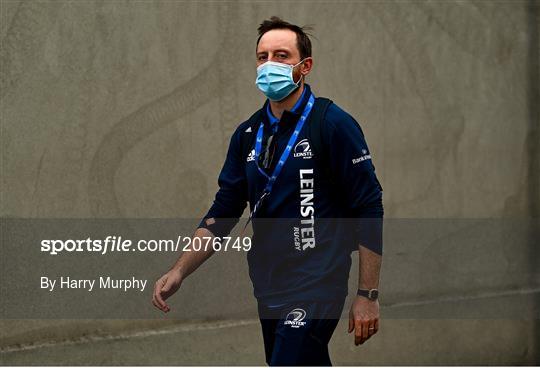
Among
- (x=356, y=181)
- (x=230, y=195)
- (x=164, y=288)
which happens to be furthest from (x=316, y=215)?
(x=164, y=288)

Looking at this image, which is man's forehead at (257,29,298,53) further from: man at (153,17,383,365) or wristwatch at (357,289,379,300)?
wristwatch at (357,289,379,300)

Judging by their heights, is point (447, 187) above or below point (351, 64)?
below

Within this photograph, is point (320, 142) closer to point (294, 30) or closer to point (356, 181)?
point (356, 181)

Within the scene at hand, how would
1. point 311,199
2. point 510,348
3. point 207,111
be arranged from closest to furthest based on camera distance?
point 311,199
point 207,111
point 510,348

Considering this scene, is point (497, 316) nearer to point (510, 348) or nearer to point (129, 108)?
point (510, 348)

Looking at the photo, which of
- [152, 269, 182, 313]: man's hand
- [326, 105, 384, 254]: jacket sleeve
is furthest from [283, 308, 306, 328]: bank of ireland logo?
[152, 269, 182, 313]: man's hand

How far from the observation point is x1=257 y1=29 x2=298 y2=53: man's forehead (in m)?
4.14

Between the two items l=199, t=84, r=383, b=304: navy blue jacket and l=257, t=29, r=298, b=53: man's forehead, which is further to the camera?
l=257, t=29, r=298, b=53: man's forehead

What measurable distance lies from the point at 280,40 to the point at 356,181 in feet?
2.50

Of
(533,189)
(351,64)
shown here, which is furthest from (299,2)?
(533,189)

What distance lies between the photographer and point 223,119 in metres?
6.35

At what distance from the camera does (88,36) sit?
19.2ft

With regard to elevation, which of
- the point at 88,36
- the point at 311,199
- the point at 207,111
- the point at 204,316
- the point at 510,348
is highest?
the point at 88,36

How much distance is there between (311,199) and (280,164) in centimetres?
21
